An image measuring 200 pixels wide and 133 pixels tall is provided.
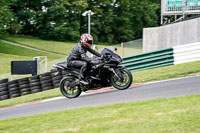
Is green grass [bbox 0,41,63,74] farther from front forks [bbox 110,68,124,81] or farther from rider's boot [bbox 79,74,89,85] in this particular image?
front forks [bbox 110,68,124,81]

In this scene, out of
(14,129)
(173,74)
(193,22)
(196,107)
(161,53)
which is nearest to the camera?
(196,107)

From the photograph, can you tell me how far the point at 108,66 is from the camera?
927 cm

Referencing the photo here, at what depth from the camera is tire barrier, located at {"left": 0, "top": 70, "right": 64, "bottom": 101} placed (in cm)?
1392

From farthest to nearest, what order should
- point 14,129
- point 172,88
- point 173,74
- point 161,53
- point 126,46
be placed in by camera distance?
point 126,46, point 161,53, point 173,74, point 172,88, point 14,129

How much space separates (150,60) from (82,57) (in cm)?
626

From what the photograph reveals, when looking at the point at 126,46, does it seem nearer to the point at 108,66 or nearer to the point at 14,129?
the point at 108,66

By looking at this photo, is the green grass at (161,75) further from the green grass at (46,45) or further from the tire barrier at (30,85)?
the green grass at (46,45)

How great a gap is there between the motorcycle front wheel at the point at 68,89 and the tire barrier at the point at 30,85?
376 cm

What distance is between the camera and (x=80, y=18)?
198ft

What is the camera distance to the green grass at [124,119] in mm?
5106

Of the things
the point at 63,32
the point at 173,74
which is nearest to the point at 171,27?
the point at 173,74

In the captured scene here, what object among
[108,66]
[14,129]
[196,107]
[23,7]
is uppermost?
[23,7]

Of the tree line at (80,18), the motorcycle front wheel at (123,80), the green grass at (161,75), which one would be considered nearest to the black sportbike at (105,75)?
the motorcycle front wheel at (123,80)

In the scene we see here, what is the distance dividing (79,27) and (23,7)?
10136mm
